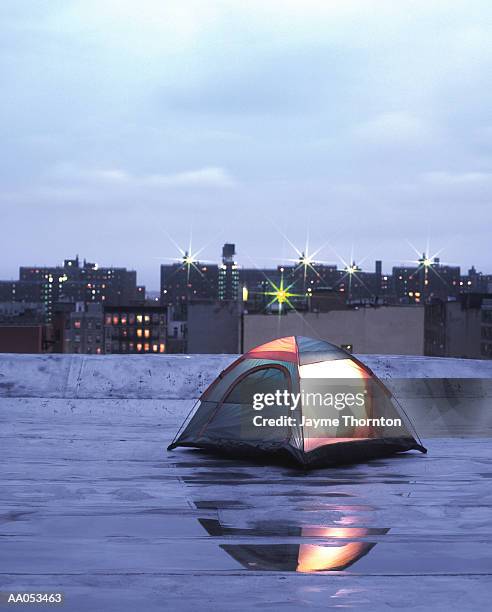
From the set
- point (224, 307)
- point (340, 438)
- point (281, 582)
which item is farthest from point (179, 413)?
point (224, 307)

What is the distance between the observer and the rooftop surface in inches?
162

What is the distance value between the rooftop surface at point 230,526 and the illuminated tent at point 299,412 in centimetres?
27

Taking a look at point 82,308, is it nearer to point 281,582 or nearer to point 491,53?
point 491,53

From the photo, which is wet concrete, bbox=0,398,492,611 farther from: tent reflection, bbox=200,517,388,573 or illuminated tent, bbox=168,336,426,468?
illuminated tent, bbox=168,336,426,468

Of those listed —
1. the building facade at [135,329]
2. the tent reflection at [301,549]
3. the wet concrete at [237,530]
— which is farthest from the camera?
the building facade at [135,329]

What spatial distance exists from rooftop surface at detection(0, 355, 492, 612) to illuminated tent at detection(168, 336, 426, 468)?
0.27 metres

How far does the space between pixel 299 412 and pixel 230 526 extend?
2851 mm

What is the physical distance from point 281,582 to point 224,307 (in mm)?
59079

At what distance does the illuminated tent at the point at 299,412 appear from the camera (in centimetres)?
813

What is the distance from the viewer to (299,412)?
8.17 metres
